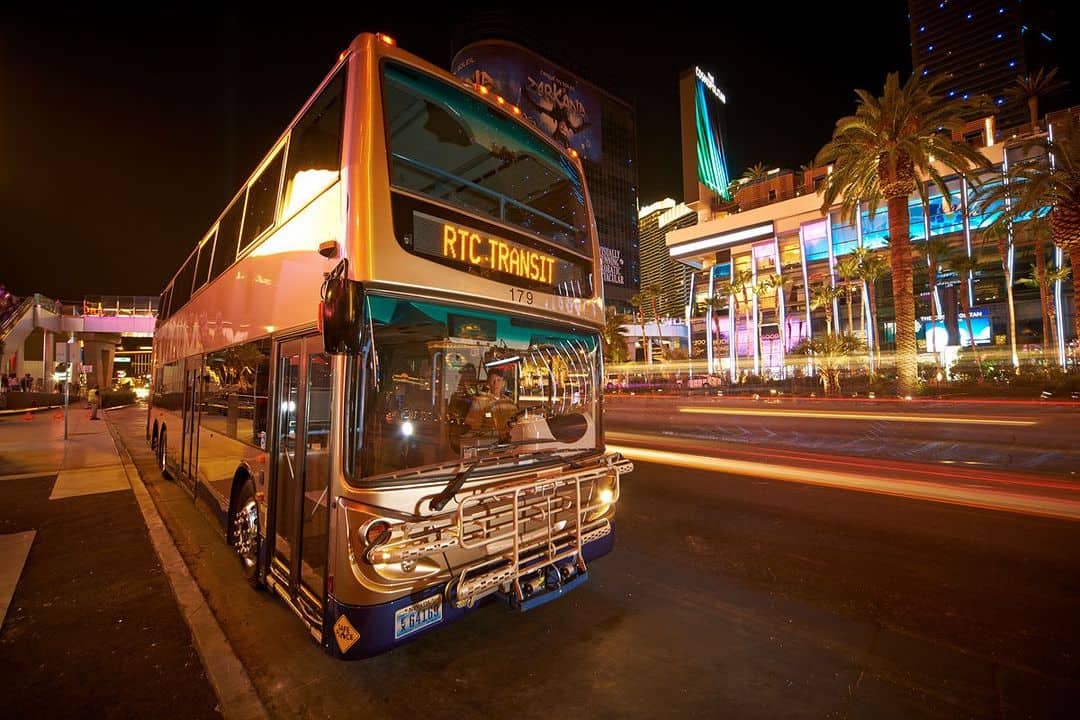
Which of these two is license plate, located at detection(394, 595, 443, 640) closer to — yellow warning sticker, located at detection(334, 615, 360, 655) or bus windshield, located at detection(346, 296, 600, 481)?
yellow warning sticker, located at detection(334, 615, 360, 655)

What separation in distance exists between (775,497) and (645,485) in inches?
85.9

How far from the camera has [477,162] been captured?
4574 mm

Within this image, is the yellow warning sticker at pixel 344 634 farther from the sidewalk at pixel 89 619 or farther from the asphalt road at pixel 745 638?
the sidewalk at pixel 89 619

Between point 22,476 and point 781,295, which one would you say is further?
point 781,295

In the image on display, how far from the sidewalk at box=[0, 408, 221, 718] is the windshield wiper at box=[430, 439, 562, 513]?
1975 millimetres

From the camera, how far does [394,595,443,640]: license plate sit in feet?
10.7

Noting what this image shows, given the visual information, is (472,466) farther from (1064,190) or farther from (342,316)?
(1064,190)

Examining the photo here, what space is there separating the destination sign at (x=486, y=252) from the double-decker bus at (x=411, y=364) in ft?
0.05

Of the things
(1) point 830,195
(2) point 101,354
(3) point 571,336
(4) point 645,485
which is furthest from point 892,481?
(2) point 101,354

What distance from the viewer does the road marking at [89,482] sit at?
350 inches

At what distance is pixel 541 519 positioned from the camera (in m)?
3.90

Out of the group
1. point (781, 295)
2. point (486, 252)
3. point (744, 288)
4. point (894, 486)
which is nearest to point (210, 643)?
point (486, 252)

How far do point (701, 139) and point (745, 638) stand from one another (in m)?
78.1

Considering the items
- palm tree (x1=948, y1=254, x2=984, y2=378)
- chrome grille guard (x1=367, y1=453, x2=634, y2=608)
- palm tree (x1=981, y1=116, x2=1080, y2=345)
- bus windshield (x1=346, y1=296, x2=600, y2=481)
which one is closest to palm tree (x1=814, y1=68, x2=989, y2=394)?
palm tree (x1=981, y1=116, x2=1080, y2=345)
